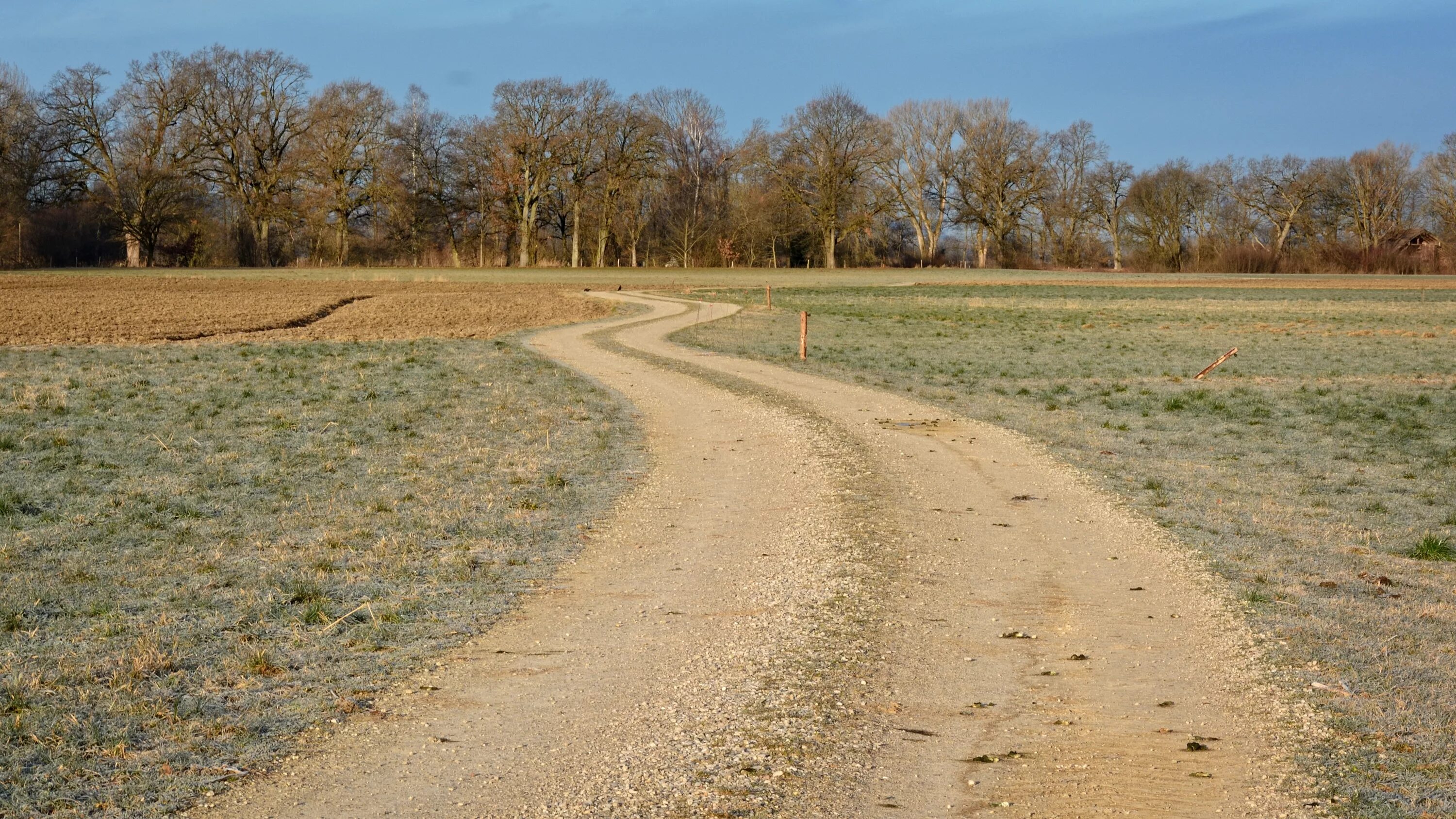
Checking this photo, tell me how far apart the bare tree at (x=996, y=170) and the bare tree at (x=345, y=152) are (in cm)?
4566

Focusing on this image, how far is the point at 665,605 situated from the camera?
25.2 feet

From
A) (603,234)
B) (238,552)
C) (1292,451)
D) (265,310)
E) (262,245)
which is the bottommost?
(238,552)

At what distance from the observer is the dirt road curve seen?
5012mm

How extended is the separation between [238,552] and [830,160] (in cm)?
8835

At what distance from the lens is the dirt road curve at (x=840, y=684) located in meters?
5.01

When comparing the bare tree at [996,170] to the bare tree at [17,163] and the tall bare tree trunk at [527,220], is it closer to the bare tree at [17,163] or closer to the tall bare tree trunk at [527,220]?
the tall bare tree trunk at [527,220]

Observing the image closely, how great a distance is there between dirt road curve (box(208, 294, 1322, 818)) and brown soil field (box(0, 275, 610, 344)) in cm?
2240

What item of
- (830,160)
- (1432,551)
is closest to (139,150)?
(830,160)

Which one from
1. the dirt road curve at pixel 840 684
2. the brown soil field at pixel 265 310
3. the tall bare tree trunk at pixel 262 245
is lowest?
the dirt road curve at pixel 840 684

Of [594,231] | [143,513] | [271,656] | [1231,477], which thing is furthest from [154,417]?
[594,231]

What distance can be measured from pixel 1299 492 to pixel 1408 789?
696 centimetres

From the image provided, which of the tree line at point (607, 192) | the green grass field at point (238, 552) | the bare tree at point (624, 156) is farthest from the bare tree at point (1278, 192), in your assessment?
the green grass field at point (238, 552)

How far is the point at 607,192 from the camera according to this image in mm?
91438

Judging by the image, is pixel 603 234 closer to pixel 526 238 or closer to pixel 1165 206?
pixel 526 238
